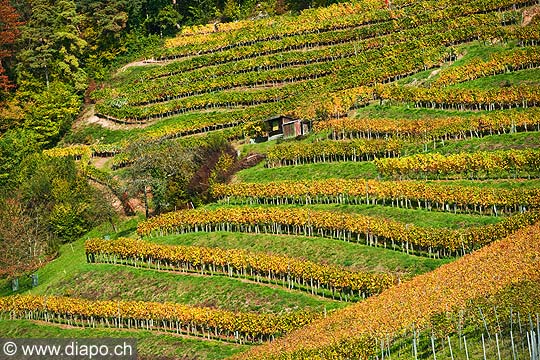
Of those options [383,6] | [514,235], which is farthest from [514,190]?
[383,6]

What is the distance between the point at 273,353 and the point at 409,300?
27.3 feet

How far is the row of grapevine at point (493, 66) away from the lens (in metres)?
88.0

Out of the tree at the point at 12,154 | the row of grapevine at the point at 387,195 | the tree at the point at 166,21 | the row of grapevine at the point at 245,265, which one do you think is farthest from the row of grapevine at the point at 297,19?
the row of grapevine at the point at 245,265

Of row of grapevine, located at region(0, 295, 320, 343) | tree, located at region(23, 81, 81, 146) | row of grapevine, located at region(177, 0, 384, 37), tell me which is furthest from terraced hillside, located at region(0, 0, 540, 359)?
tree, located at region(23, 81, 81, 146)

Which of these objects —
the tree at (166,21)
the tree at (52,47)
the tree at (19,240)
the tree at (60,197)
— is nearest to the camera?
the tree at (19,240)

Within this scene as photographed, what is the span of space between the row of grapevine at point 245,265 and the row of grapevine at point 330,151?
60.1ft

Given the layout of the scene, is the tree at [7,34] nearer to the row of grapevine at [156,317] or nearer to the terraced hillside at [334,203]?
the terraced hillside at [334,203]

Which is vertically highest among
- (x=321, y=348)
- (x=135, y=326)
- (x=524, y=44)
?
(x=524, y=44)

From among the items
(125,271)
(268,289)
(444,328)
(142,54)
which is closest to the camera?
(444,328)

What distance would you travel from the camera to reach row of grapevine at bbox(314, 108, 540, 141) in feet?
250

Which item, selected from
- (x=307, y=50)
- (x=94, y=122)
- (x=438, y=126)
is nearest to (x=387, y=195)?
(x=438, y=126)

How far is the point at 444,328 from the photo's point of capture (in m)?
43.7

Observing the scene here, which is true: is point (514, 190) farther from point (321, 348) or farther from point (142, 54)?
point (142, 54)

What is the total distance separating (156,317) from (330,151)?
93.7 ft
